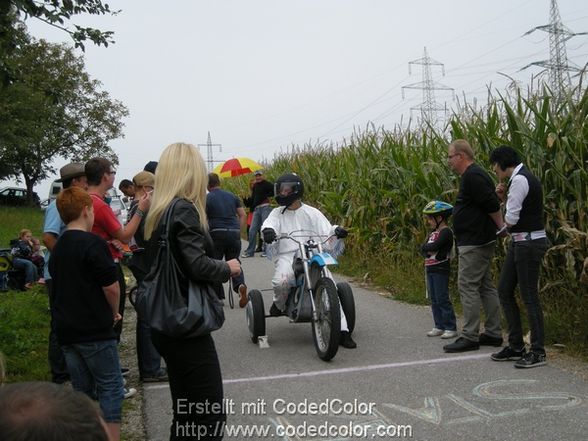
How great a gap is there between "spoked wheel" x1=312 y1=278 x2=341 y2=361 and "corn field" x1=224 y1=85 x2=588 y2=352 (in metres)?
2.20

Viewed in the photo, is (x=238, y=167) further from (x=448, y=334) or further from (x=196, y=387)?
(x=196, y=387)

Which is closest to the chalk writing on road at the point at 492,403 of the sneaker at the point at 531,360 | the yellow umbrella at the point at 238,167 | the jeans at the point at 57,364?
the sneaker at the point at 531,360

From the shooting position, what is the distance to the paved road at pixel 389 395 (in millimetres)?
4504

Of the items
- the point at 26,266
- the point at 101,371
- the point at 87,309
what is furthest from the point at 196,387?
the point at 26,266

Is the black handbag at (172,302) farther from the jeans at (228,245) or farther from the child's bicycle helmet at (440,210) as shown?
the jeans at (228,245)

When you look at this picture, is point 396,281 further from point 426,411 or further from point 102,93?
point 102,93

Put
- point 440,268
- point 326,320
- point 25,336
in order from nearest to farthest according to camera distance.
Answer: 1. point 326,320
2. point 440,268
3. point 25,336

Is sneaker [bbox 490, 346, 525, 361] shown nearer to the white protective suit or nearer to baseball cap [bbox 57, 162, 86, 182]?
the white protective suit

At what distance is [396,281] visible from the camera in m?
10.4

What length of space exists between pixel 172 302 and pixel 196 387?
1.49 ft

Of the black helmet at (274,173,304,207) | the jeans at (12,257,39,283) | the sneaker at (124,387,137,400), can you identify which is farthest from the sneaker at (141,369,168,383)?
the jeans at (12,257,39,283)

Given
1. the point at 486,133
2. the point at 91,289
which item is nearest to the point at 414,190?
the point at 486,133

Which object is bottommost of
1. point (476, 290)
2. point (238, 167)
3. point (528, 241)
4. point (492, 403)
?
point (492, 403)

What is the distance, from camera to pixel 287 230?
23.8ft
